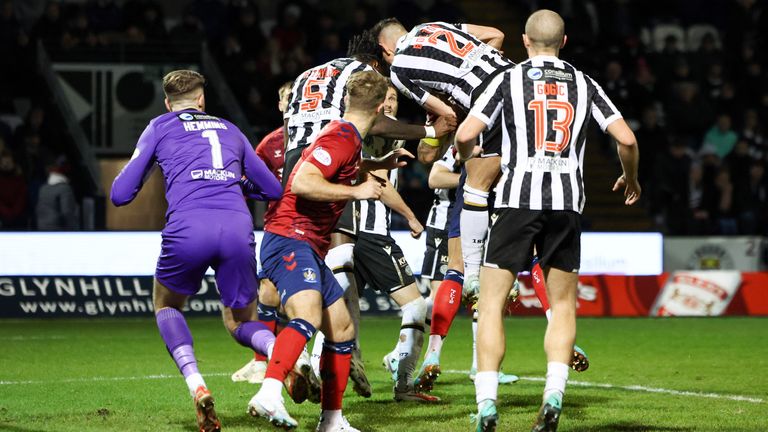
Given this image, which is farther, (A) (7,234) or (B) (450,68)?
(A) (7,234)

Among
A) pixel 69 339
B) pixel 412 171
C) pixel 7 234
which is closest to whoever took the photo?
pixel 69 339

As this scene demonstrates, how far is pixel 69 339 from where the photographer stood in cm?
1362

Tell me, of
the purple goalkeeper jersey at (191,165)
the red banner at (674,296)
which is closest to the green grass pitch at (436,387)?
the purple goalkeeper jersey at (191,165)

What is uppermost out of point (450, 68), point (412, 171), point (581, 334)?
point (450, 68)

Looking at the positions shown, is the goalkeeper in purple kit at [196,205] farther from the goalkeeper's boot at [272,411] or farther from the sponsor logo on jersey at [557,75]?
the sponsor logo on jersey at [557,75]

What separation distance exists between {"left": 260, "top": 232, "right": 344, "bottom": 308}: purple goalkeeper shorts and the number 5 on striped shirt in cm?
47

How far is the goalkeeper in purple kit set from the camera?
7109 mm

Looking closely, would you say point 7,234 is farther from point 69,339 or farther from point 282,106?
point 282,106

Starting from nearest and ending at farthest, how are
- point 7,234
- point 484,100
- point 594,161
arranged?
point 484,100 < point 7,234 < point 594,161

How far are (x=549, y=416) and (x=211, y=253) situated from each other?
2025 millimetres

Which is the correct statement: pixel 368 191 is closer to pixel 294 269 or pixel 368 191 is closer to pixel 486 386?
pixel 294 269

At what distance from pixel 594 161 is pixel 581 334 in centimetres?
880

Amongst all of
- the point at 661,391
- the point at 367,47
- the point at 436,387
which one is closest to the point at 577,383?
the point at 661,391

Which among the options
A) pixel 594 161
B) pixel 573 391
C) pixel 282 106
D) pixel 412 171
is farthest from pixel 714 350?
pixel 594 161
